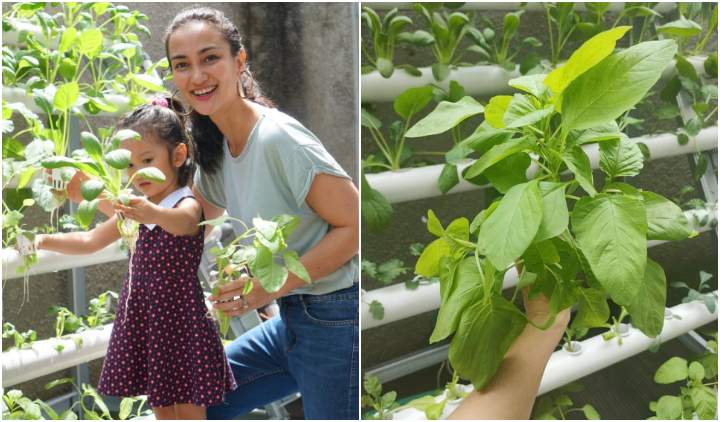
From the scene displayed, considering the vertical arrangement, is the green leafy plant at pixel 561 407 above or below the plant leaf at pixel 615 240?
below

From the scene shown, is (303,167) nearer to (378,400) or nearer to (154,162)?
(154,162)

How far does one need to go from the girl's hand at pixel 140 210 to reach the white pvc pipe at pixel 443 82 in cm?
46

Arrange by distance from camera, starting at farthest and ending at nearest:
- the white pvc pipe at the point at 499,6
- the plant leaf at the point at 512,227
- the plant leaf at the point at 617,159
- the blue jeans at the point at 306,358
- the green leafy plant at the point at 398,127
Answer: the white pvc pipe at the point at 499,6 < the green leafy plant at the point at 398,127 < the blue jeans at the point at 306,358 < the plant leaf at the point at 617,159 < the plant leaf at the point at 512,227

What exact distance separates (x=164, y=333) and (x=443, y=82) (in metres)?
0.69

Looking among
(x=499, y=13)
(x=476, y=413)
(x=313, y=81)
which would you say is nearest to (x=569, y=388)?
(x=476, y=413)

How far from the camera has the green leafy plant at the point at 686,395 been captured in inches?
42.4

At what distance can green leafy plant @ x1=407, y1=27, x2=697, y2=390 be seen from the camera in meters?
0.50

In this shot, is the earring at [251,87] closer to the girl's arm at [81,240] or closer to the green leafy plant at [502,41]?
the girl's arm at [81,240]

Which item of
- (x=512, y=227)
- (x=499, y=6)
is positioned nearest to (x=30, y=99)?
(x=512, y=227)

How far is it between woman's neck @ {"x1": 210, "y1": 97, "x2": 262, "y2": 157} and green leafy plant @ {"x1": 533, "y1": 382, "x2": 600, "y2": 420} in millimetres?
904

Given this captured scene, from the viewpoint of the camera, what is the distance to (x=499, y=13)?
1.19 meters

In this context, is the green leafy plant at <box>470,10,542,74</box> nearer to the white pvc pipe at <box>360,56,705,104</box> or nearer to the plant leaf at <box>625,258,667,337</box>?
the white pvc pipe at <box>360,56,705,104</box>

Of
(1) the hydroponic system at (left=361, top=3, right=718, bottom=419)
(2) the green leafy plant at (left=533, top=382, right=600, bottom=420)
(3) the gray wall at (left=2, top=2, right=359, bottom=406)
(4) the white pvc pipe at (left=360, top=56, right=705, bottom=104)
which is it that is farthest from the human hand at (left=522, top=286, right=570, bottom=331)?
(2) the green leafy plant at (left=533, top=382, right=600, bottom=420)

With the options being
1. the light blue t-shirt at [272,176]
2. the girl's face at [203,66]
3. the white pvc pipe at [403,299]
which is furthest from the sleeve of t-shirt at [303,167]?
the white pvc pipe at [403,299]
